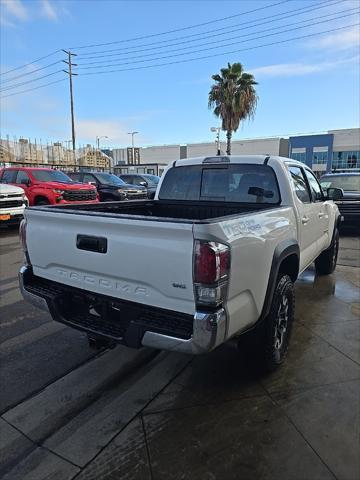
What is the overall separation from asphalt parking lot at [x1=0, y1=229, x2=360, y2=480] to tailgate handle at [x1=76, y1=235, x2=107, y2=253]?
4.03 feet

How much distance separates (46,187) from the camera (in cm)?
1162

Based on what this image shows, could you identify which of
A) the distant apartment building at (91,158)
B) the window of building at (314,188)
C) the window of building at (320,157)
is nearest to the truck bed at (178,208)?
the window of building at (314,188)

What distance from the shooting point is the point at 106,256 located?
249 cm

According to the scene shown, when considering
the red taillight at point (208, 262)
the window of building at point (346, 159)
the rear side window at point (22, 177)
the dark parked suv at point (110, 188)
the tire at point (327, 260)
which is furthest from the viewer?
the window of building at point (346, 159)

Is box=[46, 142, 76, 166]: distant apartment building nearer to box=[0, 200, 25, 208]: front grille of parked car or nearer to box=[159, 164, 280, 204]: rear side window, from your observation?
box=[0, 200, 25, 208]: front grille of parked car

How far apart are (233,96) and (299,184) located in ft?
82.6

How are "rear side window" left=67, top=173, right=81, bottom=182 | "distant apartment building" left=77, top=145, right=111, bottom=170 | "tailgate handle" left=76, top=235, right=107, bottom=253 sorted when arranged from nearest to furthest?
"tailgate handle" left=76, top=235, right=107, bottom=253, "rear side window" left=67, top=173, right=81, bottom=182, "distant apartment building" left=77, top=145, right=111, bottom=170

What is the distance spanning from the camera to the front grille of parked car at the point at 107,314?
90.6 inches

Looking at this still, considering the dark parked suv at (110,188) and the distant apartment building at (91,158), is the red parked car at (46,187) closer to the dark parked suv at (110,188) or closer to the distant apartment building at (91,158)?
the dark parked suv at (110,188)

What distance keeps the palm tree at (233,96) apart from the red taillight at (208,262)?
25.9 metres

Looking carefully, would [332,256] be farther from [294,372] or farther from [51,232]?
[51,232]

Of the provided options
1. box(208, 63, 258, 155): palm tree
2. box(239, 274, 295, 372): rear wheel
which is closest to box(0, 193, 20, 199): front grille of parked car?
box(239, 274, 295, 372): rear wheel

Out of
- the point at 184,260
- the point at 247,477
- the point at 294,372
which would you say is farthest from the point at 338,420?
the point at 184,260

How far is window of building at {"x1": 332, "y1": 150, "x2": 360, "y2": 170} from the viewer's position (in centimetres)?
5384
